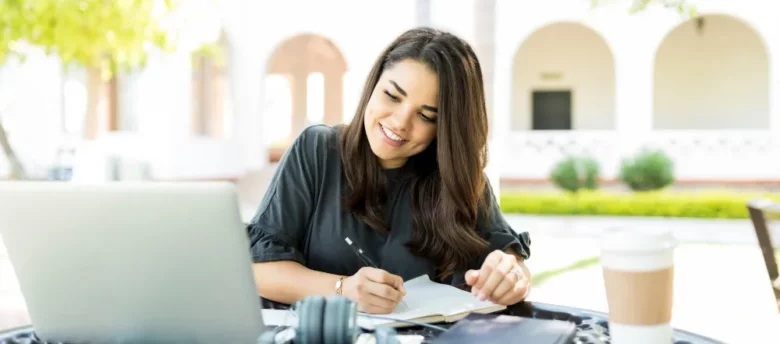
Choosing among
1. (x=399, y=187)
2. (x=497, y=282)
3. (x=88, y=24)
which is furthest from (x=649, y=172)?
(x=497, y=282)

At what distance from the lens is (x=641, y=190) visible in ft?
35.7

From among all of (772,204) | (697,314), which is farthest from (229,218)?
(697,314)

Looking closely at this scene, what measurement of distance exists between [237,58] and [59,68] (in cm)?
257

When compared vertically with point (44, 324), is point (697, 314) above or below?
below

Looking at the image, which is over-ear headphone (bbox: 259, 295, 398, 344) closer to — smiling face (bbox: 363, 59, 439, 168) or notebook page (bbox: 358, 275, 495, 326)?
notebook page (bbox: 358, 275, 495, 326)

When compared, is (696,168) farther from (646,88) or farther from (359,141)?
(359,141)

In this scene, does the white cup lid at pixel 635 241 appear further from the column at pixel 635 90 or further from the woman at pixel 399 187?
the column at pixel 635 90

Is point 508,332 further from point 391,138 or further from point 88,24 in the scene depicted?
point 88,24

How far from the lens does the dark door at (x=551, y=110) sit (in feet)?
47.9

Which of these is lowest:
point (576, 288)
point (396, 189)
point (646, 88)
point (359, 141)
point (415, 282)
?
point (576, 288)

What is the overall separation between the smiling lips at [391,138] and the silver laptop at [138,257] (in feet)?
2.40

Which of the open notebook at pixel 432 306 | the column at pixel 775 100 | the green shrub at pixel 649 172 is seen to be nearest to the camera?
the open notebook at pixel 432 306

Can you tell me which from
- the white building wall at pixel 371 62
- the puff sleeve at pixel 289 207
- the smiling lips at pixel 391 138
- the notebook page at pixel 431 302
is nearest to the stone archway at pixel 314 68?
the white building wall at pixel 371 62

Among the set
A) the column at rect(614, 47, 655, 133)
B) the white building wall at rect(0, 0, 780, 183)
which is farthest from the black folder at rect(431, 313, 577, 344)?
the column at rect(614, 47, 655, 133)
